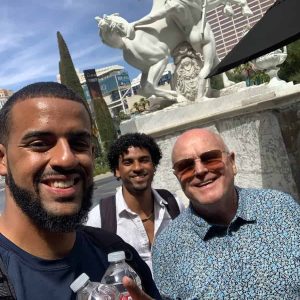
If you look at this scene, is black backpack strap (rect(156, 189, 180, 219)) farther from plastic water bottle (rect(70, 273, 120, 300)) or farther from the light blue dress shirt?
plastic water bottle (rect(70, 273, 120, 300))

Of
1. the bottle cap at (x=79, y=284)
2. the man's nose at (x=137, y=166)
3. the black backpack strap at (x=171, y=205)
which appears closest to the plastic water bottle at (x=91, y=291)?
the bottle cap at (x=79, y=284)

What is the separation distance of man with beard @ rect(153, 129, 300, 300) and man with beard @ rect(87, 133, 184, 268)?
69cm

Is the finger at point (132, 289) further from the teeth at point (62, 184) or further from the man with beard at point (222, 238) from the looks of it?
the man with beard at point (222, 238)

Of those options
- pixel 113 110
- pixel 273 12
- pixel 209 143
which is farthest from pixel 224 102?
pixel 113 110

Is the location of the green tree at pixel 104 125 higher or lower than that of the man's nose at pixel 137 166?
higher

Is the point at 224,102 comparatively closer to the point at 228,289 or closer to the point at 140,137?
the point at 140,137

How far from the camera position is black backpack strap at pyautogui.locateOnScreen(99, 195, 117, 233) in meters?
2.57

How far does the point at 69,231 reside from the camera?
128 cm

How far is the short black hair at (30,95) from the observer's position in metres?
1.33

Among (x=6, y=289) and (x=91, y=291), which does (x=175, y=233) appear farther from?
(x=6, y=289)

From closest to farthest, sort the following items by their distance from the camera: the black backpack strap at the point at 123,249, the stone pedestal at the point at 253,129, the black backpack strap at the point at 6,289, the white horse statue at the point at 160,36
A: the black backpack strap at the point at 6,289, the black backpack strap at the point at 123,249, the stone pedestal at the point at 253,129, the white horse statue at the point at 160,36

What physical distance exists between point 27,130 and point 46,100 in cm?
12

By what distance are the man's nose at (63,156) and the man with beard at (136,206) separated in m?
1.34

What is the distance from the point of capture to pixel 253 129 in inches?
162
